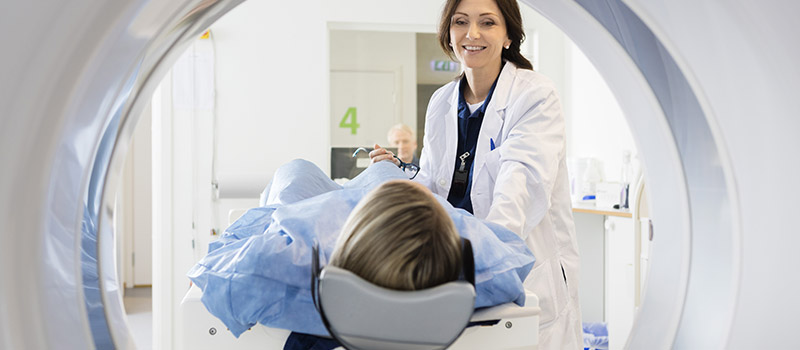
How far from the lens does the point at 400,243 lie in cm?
89

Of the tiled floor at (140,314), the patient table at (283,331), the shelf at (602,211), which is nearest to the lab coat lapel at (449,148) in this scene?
the patient table at (283,331)

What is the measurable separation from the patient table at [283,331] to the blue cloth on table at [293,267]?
25 millimetres

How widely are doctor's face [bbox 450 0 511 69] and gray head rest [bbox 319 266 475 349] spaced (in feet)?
3.28

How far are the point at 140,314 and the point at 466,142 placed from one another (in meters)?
4.11

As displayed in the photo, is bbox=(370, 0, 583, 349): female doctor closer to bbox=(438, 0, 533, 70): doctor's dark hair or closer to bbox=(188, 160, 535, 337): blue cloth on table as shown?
bbox=(438, 0, 533, 70): doctor's dark hair

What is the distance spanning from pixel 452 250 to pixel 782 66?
1.49ft

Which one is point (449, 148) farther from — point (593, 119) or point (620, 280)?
point (593, 119)

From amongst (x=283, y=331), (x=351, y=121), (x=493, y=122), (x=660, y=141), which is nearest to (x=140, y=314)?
(x=351, y=121)

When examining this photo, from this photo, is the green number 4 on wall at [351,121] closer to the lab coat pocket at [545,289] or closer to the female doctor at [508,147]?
the female doctor at [508,147]

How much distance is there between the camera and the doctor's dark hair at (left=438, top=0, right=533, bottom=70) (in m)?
1.73

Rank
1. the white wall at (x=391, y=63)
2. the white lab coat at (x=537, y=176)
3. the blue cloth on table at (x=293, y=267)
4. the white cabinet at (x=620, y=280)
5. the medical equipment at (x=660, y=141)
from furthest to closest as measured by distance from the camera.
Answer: the white wall at (x=391, y=63) → the white cabinet at (x=620, y=280) → the white lab coat at (x=537, y=176) → the blue cloth on table at (x=293, y=267) → the medical equipment at (x=660, y=141)

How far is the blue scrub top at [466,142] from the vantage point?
5.56 feet

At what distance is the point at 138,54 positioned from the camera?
80 cm

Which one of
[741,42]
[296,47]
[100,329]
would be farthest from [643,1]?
[296,47]
